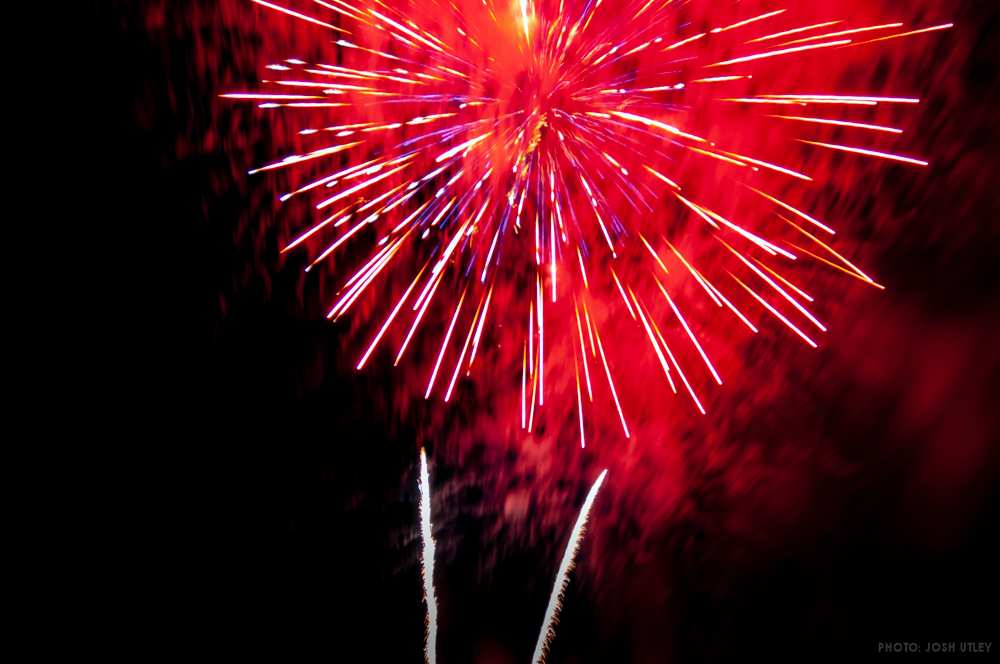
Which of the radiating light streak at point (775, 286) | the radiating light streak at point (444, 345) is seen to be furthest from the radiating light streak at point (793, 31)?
the radiating light streak at point (444, 345)

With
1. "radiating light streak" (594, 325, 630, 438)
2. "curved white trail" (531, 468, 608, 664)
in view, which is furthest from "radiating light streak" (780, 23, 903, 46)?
"curved white trail" (531, 468, 608, 664)

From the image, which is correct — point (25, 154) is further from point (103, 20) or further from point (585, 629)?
point (585, 629)

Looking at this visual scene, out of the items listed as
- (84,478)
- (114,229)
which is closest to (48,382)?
(84,478)

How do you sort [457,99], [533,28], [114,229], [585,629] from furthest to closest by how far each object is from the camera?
[585,629], [114,229], [457,99], [533,28]

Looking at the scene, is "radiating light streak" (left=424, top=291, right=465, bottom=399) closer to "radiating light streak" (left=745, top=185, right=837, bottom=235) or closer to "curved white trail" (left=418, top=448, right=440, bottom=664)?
"curved white trail" (left=418, top=448, right=440, bottom=664)

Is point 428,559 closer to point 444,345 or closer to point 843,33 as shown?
point 444,345
